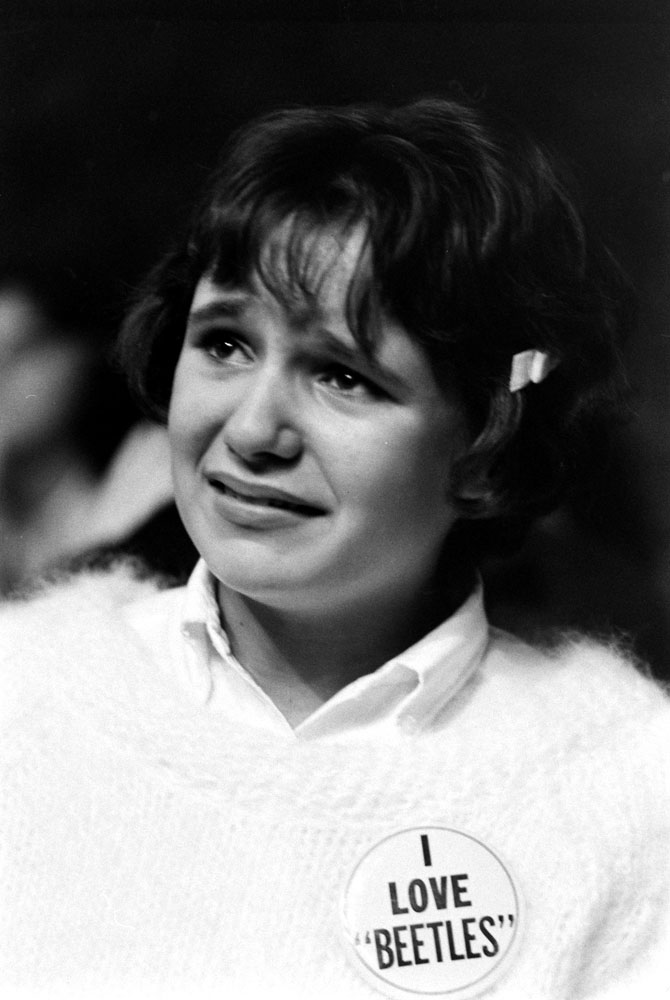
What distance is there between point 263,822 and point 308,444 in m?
0.29

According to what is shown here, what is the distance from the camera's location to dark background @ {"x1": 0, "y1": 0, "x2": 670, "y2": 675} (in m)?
0.87

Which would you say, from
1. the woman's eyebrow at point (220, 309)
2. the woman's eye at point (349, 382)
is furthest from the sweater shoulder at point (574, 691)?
the woman's eyebrow at point (220, 309)

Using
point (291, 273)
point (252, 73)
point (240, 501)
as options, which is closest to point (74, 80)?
point (252, 73)

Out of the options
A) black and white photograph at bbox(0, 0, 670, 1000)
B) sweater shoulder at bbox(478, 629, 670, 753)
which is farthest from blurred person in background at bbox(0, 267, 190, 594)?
sweater shoulder at bbox(478, 629, 670, 753)

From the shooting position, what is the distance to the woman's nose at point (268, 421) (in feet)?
2.62

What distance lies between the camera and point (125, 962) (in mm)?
792

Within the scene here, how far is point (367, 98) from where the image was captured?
0.87 meters

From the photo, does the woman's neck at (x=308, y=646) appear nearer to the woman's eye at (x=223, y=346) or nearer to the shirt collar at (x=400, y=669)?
the shirt collar at (x=400, y=669)

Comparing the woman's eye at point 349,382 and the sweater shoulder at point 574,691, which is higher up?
the woman's eye at point 349,382

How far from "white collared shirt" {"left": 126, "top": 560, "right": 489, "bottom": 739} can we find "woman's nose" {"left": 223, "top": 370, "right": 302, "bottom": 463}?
0.12 metres

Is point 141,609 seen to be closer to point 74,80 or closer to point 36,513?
point 36,513

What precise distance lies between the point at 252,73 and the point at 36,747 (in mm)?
561

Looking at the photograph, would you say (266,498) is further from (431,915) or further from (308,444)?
(431,915)

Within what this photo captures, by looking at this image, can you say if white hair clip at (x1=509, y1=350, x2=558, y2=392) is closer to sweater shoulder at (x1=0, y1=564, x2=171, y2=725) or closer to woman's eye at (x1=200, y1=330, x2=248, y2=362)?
woman's eye at (x1=200, y1=330, x2=248, y2=362)
